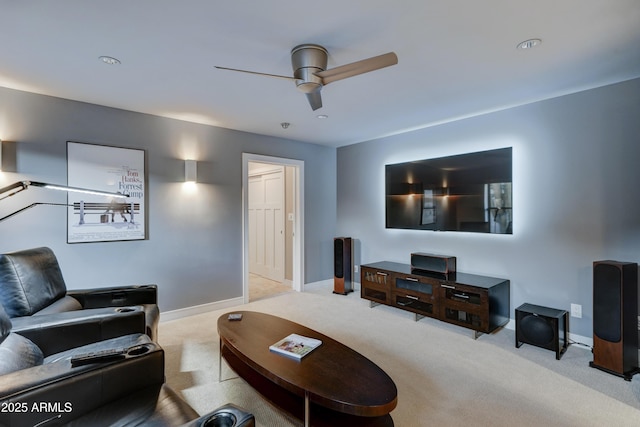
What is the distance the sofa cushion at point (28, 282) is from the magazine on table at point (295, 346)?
5.65ft

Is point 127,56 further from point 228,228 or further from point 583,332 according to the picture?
point 583,332

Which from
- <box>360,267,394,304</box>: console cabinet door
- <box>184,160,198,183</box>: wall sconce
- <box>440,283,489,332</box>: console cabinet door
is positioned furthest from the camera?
<box>360,267,394,304</box>: console cabinet door

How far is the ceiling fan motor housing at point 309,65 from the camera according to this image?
6.72 ft

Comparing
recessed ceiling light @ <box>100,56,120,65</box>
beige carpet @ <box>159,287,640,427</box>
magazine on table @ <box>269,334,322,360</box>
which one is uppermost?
recessed ceiling light @ <box>100,56,120,65</box>

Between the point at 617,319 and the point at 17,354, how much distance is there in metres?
3.91

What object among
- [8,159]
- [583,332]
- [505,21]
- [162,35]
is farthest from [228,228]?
[583,332]

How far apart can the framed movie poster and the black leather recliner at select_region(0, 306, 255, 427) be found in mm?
1775

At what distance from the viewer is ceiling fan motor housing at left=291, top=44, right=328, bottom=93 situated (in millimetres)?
2047

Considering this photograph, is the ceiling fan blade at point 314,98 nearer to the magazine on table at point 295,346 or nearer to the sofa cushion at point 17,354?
the magazine on table at point 295,346

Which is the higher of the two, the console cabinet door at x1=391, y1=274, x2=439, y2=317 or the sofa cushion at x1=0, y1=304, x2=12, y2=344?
the sofa cushion at x1=0, y1=304, x2=12, y2=344

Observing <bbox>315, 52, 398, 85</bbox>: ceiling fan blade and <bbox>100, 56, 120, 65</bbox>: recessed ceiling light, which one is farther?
<bbox>100, 56, 120, 65</bbox>: recessed ceiling light

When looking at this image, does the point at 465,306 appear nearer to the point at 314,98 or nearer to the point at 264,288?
the point at 314,98

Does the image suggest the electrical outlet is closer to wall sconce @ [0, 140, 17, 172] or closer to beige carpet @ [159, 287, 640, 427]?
beige carpet @ [159, 287, 640, 427]

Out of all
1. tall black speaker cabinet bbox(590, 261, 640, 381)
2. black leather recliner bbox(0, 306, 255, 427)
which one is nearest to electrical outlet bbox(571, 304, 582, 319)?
tall black speaker cabinet bbox(590, 261, 640, 381)
